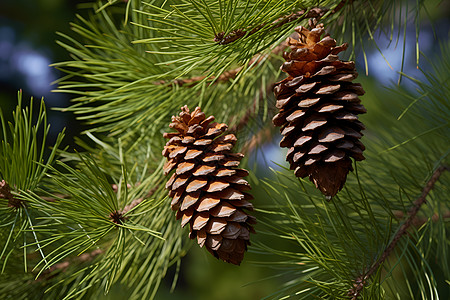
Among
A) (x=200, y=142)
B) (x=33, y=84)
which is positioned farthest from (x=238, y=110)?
(x=33, y=84)

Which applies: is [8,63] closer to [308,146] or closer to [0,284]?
[0,284]

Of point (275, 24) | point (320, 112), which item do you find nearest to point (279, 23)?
point (275, 24)

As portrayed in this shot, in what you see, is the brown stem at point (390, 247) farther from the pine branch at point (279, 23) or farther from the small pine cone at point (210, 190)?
the pine branch at point (279, 23)

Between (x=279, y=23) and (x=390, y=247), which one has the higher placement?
(x=279, y=23)

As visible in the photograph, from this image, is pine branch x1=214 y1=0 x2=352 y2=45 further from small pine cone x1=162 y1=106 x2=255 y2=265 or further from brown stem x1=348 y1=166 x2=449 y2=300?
brown stem x1=348 y1=166 x2=449 y2=300

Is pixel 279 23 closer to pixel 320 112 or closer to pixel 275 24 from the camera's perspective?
pixel 275 24

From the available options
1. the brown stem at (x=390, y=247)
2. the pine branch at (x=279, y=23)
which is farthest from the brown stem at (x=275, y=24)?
the brown stem at (x=390, y=247)

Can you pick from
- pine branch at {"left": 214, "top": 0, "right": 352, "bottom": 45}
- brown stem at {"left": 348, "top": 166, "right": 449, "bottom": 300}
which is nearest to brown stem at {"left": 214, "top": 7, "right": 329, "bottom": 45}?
pine branch at {"left": 214, "top": 0, "right": 352, "bottom": 45}
